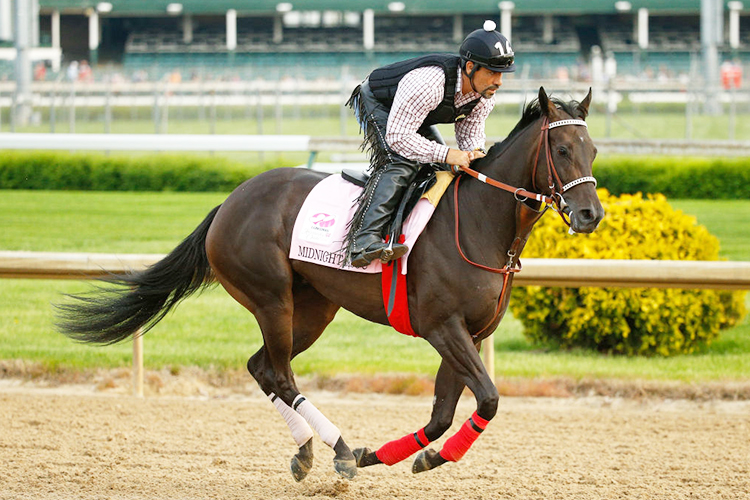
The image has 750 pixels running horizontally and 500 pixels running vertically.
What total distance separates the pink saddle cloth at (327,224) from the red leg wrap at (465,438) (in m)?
0.79

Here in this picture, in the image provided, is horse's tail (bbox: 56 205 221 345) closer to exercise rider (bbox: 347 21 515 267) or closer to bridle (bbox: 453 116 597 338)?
exercise rider (bbox: 347 21 515 267)

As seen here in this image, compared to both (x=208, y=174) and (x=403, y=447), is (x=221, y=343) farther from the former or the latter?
(x=208, y=174)

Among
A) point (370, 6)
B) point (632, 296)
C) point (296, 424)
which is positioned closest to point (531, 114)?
point (296, 424)

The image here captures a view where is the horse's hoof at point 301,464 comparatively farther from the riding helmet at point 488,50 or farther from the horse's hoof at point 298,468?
the riding helmet at point 488,50

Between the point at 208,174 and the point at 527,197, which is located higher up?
the point at 527,197

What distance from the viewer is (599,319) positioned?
263 inches

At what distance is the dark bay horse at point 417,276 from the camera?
12.3ft

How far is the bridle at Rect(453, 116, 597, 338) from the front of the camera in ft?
12.0

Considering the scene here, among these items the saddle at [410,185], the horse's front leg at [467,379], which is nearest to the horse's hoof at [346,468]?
the horse's front leg at [467,379]

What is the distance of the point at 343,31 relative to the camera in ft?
126

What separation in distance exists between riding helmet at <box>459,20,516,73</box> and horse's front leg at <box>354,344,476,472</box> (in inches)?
52.5

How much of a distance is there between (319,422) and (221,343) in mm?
3194

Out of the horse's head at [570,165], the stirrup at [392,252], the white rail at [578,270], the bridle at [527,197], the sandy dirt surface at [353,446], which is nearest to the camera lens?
→ the horse's head at [570,165]

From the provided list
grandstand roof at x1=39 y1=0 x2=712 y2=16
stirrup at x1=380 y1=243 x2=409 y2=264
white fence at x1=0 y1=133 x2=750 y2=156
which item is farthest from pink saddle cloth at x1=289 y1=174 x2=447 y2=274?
grandstand roof at x1=39 y1=0 x2=712 y2=16
